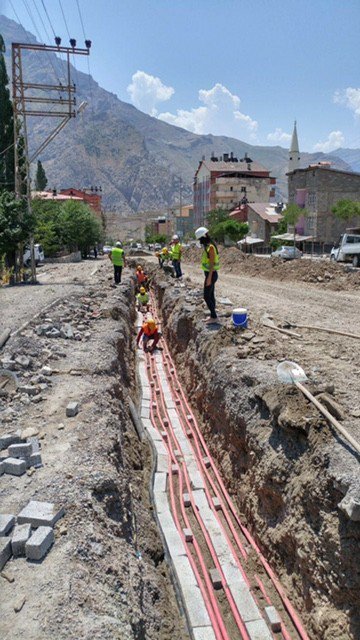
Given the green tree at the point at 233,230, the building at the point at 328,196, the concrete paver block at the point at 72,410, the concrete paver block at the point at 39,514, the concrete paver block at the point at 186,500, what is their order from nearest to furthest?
the concrete paver block at the point at 39,514, the concrete paver block at the point at 72,410, the concrete paver block at the point at 186,500, the building at the point at 328,196, the green tree at the point at 233,230

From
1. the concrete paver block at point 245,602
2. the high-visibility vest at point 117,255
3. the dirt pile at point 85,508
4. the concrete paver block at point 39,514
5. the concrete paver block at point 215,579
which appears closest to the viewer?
the dirt pile at point 85,508

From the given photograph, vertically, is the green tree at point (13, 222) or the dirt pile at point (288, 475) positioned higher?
the green tree at point (13, 222)

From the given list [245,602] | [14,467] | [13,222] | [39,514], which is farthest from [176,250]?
[39,514]

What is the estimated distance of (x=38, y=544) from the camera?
3.83 metres

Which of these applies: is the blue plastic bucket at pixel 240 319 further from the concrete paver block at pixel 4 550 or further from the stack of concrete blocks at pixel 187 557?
the concrete paver block at pixel 4 550

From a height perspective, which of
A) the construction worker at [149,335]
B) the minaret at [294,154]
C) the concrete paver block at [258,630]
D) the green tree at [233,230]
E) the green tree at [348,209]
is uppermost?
the minaret at [294,154]

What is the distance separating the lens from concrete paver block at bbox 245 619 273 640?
15.6ft

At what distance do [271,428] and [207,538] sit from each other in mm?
1574

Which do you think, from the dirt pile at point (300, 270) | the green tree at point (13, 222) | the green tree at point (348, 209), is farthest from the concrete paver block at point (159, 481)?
the green tree at point (348, 209)

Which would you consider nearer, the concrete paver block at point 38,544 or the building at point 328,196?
the concrete paver block at point 38,544

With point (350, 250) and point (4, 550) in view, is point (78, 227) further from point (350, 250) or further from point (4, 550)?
point (4, 550)

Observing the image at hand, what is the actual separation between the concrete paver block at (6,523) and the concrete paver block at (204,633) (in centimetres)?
212

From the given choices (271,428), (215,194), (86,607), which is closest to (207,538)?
(271,428)

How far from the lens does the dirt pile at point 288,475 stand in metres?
4.44
